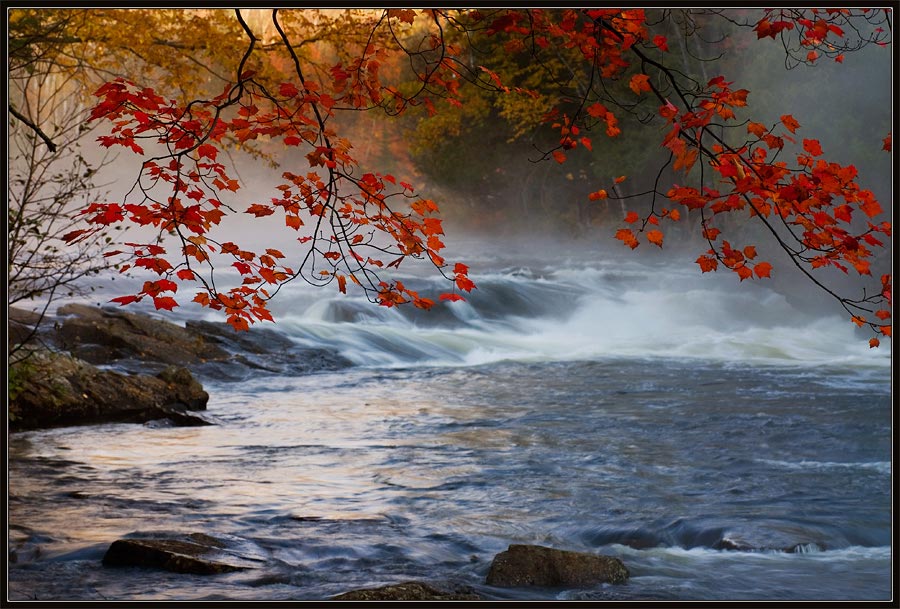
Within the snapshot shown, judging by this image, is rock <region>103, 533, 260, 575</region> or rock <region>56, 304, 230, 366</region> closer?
rock <region>103, 533, 260, 575</region>

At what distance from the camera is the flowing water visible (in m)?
4.40

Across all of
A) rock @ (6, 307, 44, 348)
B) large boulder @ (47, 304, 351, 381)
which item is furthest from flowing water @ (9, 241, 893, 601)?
rock @ (6, 307, 44, 348)

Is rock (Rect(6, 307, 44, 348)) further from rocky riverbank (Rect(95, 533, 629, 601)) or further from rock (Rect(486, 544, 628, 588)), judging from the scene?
rock (Rect(486, 544, 628, 588))

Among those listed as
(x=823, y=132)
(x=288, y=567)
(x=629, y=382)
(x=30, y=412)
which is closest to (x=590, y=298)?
(x=823, y=132)

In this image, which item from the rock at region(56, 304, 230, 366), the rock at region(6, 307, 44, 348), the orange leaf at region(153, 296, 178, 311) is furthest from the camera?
the rock at region(56, 304, 230, 366)

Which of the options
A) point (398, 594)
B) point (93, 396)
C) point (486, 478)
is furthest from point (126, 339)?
point (398, 594)

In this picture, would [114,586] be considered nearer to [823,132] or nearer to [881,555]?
[881,555]

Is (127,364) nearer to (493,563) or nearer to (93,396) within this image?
(93,396)

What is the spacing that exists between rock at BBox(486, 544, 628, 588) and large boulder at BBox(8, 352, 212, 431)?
3.66 meters

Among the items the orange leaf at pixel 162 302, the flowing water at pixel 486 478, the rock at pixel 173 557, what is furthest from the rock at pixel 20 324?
the orange leaf at pixel 162 302

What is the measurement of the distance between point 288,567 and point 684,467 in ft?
10.8

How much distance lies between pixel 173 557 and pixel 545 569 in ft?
5.27

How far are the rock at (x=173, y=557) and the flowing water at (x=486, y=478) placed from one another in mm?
66

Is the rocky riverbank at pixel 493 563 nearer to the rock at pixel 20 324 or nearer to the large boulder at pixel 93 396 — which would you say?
the large boulder at pixel 93 396
